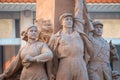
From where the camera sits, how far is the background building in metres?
20.9

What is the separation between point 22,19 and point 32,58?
48.4 feet

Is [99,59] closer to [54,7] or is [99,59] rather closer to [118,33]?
[54,7]

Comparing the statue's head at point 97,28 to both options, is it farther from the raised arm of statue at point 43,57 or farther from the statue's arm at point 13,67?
the statue's arm at point 13,67

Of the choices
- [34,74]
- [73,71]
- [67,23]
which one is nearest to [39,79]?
[34,74]

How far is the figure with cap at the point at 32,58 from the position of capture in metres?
7.35

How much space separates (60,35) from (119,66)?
14.4 meters

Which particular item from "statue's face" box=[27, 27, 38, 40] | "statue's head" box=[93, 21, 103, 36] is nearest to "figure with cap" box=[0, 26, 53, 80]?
"statue's face" box=[27, 27, 38, 40]

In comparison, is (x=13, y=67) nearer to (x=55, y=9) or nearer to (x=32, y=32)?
(x=32, y=32)

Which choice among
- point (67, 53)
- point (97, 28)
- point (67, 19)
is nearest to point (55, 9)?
point (67, 19)

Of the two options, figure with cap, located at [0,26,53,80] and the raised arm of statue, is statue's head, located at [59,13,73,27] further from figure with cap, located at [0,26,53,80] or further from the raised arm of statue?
the raised arm of statue

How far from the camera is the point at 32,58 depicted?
287 inches

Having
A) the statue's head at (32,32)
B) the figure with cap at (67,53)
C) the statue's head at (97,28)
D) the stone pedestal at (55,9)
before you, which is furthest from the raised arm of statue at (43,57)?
the statue's head at (97,28)

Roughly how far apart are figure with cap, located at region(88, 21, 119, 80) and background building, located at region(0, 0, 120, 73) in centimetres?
1212

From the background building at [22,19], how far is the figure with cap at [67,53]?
1276 cm
